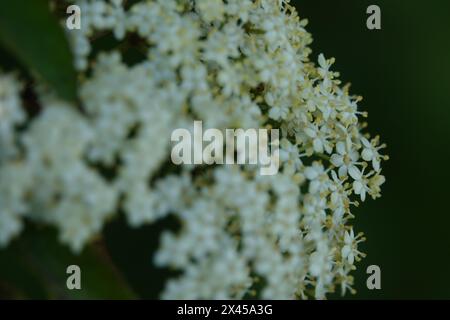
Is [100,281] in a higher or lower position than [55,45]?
lower

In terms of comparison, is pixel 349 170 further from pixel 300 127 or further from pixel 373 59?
pixel 373 59

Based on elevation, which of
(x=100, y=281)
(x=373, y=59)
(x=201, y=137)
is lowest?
(x=100, y=281)

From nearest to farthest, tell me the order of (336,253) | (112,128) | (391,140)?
(112,128)
(336,253)
(391,140)

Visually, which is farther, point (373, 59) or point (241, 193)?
point (373, 59)

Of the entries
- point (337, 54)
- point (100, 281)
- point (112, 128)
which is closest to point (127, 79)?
point (112, 128)

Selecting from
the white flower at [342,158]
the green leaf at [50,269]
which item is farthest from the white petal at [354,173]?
the green leaf at [50,269]

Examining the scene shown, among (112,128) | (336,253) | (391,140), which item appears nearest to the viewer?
(112,128)

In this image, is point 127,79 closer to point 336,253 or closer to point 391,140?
point 336,253

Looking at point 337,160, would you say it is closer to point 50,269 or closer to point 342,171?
point 342,171
